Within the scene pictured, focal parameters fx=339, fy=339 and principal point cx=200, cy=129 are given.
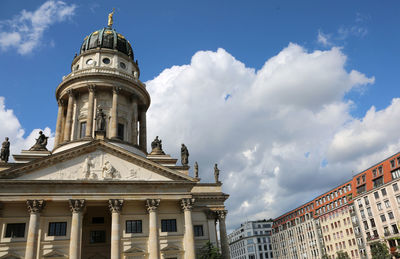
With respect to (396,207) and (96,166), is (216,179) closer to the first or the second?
(96,166)

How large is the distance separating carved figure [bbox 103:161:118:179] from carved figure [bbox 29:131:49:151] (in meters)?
14.3

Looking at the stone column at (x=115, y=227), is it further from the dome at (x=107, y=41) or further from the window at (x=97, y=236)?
the dome at (x=107, y=41)

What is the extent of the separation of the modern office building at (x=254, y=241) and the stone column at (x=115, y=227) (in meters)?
114

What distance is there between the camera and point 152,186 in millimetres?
37156

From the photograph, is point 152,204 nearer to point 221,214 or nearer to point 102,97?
point 221,214

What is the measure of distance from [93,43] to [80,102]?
11685 millimetres

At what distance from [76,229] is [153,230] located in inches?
301

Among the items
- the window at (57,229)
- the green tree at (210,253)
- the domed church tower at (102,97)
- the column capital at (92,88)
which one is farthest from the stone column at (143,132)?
the green tree at (210,253)

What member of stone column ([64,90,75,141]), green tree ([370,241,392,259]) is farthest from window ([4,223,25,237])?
green tree ([370,241,392,259])

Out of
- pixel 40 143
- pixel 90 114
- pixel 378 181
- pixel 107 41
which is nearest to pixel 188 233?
pixel 90 114

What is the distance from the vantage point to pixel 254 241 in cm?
14275

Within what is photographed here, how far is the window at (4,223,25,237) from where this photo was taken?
3378 cm

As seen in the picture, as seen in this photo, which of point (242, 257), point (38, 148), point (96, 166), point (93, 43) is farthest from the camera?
point (242, 257)

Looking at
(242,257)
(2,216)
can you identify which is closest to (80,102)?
(2,216)
